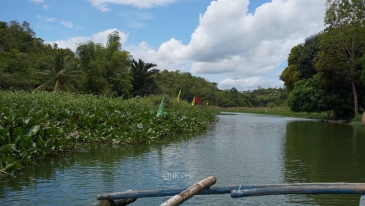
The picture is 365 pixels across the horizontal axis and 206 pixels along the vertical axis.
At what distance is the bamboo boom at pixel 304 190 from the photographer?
9.13 feet

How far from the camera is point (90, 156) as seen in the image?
7535mm

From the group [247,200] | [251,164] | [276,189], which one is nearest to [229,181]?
[247,200]

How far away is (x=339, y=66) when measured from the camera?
73.6 feet

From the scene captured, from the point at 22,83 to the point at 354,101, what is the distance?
2302 cm

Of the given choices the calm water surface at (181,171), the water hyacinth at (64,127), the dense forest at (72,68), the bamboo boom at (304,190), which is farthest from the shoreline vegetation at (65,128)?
the dense forest at (72,68)

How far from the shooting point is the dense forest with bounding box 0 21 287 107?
29.6 metres

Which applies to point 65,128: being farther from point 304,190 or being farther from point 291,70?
point 291,70

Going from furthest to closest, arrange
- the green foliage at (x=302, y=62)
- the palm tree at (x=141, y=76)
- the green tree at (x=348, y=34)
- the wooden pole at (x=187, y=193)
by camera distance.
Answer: the palm tree at (x=141, y=76), the green foliage at (x=302, y=62), the green tree at (x=348, y=34), the wooden pole at (x=187, y=193)

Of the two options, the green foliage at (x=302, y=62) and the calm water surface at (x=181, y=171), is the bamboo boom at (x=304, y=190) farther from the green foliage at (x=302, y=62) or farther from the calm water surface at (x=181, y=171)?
the green foliage at (x=302, y=62)

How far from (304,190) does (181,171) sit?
11.8 feet

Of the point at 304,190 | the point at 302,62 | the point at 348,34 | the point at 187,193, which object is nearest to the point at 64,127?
the point at 187,193

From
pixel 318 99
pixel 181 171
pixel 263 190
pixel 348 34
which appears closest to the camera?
pixel 263 190

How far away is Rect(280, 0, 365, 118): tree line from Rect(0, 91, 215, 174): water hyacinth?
11511 millimetres

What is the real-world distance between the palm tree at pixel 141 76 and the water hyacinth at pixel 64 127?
24055 mm
